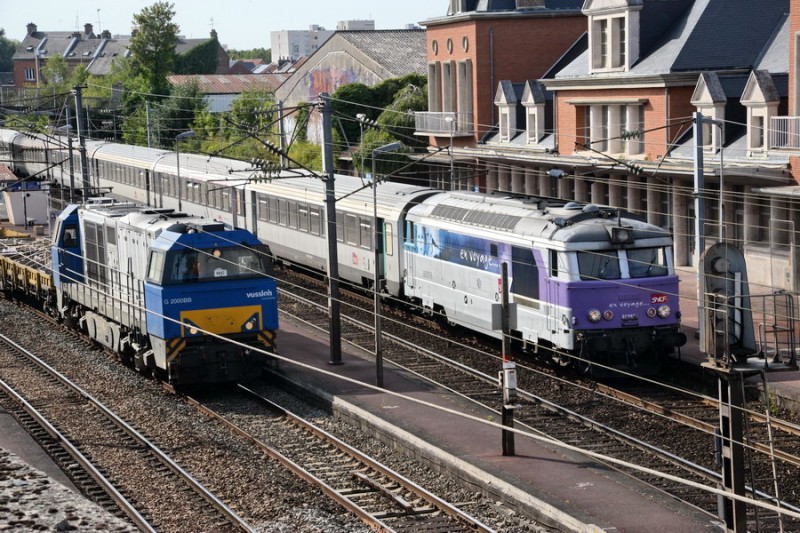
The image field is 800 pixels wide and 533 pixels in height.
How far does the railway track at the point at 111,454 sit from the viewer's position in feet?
56.3

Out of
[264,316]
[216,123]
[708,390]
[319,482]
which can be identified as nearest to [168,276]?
[264,316]

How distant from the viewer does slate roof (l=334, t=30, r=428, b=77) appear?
220ft

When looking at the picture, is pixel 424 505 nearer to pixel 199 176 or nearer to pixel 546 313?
pixel 546 313

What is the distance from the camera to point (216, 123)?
79.2m

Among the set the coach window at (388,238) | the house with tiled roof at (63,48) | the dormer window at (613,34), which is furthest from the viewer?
the house with tiled roof at (63,48)

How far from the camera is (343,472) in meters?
19.0

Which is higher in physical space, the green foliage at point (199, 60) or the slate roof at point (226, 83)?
the green foliage at point (199, 60)

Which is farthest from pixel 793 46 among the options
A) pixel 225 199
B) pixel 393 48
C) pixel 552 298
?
pixel 393 48

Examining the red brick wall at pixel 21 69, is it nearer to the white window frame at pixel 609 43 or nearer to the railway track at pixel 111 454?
the white window frame at pixel 609 43

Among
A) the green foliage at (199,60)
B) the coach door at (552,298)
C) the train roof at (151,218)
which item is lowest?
the coach door at (552,298)

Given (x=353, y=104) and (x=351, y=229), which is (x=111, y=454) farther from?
(x=353, y=104)

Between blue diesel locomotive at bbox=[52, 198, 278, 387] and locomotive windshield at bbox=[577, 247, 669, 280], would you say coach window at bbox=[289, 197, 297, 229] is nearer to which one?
blue diesel locomotive at bbox=[52, 198, 278, 387]

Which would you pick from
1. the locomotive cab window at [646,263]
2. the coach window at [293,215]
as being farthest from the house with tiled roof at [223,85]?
the locomotive cab window at [646,263]

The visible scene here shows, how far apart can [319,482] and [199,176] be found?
30.7 meters
